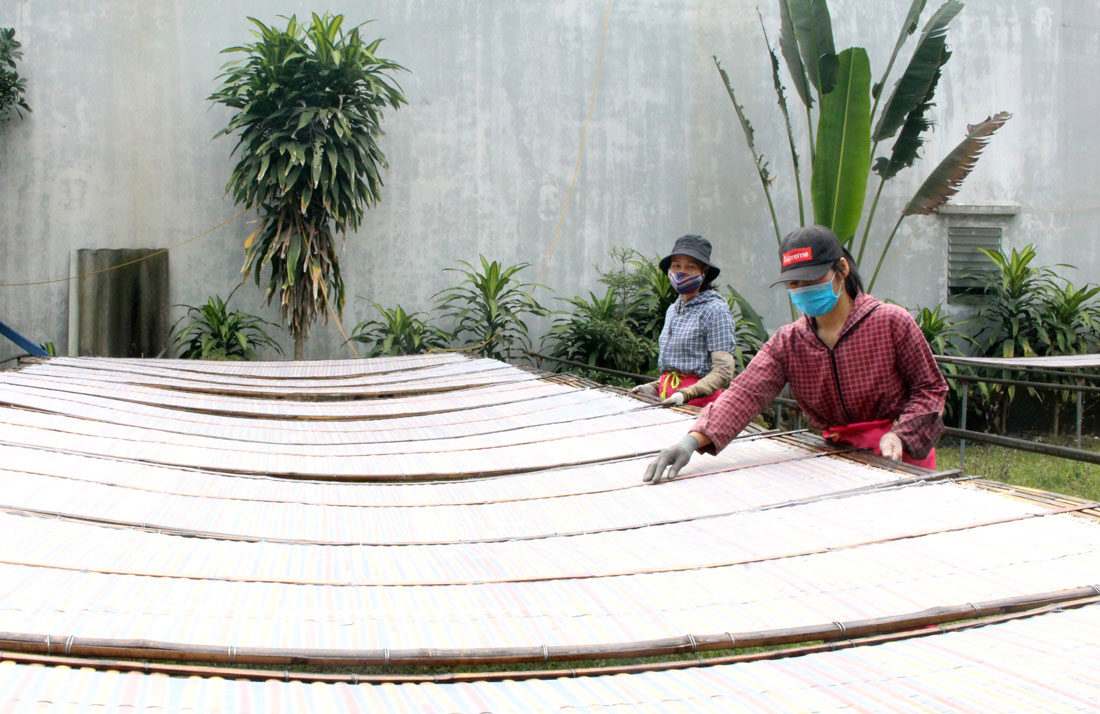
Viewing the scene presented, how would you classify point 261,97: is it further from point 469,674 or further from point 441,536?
point 469,674

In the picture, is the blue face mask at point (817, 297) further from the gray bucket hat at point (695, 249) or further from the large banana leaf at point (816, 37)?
the large banana leaf at point (816, 37)

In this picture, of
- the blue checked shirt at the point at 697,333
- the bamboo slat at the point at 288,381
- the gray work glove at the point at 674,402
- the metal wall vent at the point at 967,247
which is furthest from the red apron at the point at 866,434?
the metal wall vent at the point at 967,247

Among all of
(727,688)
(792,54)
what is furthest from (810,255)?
(792,54)

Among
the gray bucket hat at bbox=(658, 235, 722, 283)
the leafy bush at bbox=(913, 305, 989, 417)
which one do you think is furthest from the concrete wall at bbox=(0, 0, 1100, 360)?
the gray bucket hat at bbox=(658, 235, 722, 283)

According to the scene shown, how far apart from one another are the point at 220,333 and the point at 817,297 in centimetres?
446

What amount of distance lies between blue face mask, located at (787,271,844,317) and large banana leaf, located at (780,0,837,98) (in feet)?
11.1

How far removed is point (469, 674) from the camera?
3.14 feet

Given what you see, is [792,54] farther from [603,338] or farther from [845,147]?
[603,338]

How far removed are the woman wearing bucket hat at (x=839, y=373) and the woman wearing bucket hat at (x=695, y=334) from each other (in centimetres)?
71

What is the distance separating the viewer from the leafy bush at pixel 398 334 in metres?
5.66

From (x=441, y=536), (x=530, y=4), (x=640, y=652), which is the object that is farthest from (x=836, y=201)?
(x=640, y=652)

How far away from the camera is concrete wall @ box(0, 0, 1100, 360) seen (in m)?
5.62

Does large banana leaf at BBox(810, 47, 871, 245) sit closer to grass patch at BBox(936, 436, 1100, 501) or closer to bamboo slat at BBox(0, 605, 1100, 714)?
grass patch at BBox(936, 436, 1100, 501)

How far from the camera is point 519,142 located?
6086 mm
